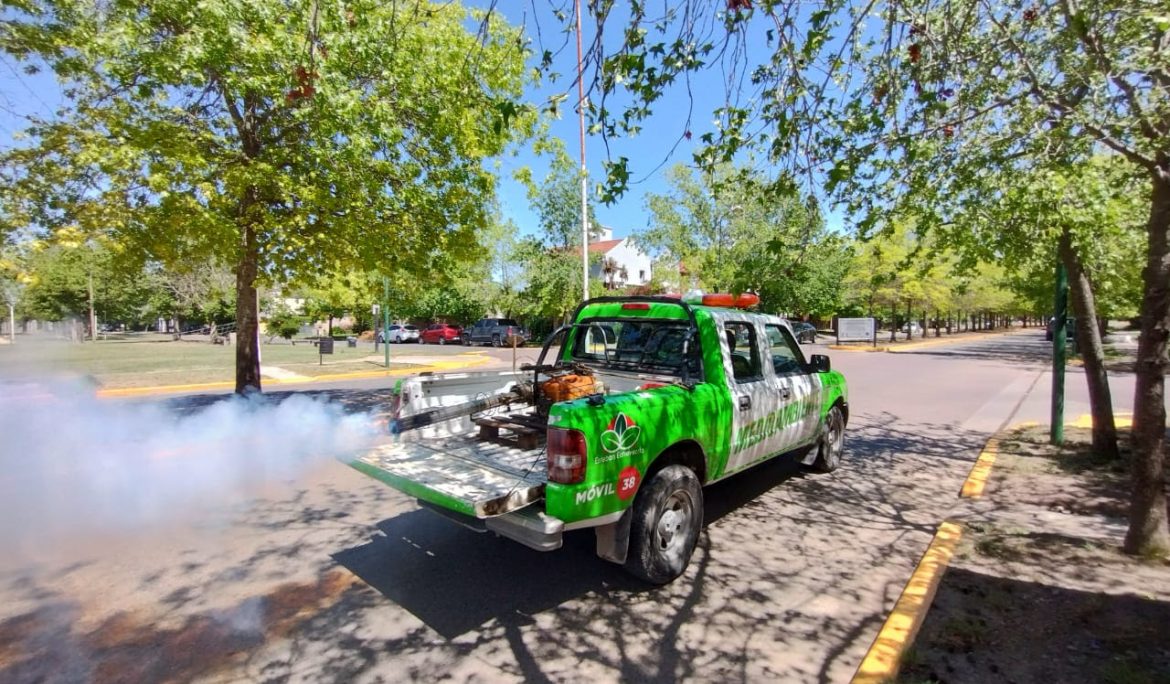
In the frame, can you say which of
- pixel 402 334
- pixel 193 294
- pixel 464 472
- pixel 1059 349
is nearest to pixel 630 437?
pixel 464 472

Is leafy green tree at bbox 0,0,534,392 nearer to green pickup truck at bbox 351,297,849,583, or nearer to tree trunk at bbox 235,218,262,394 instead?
tree trunk at bbox 235,218,262,394

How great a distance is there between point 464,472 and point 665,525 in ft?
4.64

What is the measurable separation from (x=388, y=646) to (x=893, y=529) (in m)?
4.11

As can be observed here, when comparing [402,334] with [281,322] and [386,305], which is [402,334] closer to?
[281,322]

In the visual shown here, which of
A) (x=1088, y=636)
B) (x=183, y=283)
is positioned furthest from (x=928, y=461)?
(x=183, y=283)

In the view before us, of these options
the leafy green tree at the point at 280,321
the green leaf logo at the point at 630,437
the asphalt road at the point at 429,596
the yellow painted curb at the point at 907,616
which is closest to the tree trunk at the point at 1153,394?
the yellow painted curb at the point at 907,616

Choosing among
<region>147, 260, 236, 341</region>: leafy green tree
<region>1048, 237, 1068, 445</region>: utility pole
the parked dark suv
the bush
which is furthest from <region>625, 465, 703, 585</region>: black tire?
the bush

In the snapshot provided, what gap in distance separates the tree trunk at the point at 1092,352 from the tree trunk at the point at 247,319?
10.7 metres

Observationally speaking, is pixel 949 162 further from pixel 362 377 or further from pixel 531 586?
pixel 362 377

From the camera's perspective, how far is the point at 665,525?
3855 mm

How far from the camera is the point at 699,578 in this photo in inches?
156

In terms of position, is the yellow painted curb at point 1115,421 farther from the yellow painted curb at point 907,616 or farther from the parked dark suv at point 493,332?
the parked dark suv at point 493,332

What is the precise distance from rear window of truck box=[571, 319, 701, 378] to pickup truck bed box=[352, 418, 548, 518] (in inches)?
47.0

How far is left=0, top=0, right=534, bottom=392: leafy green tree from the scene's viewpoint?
6.54 m
